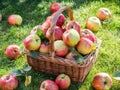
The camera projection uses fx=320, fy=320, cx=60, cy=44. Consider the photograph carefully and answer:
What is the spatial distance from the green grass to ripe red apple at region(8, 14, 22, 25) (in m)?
0.07

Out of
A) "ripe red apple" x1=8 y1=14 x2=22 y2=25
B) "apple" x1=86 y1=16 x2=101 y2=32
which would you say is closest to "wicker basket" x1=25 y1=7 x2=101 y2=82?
"apple" x1=86 y1=16 x2=101 y2=32

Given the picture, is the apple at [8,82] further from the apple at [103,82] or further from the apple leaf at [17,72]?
the apple at [103,82]

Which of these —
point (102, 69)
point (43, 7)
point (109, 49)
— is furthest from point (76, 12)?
point (102, 69)

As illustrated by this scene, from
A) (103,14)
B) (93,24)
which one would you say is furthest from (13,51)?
(103,14)

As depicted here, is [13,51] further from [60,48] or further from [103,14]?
[103,14]

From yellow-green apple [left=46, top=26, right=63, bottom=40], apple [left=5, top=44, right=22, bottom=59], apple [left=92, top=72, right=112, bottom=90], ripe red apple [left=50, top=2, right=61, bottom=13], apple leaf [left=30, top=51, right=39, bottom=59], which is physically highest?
ripe red apple [left=50, top=2, right=61, bottom=13]

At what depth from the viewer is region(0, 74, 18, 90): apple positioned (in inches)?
141

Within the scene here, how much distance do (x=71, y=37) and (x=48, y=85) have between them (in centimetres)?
57

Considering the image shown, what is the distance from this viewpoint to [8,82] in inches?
141

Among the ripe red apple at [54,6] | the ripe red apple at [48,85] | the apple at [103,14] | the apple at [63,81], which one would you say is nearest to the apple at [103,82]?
the apple at [63,81]

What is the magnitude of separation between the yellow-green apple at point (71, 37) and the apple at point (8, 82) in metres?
0.75

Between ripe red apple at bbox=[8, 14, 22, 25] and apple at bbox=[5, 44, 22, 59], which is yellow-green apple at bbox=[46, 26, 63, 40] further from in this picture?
ripe red apple at bbox=[8, 14, 22, 25]

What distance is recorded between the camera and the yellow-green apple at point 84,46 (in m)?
3.52

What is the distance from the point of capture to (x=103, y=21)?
4812 mm
